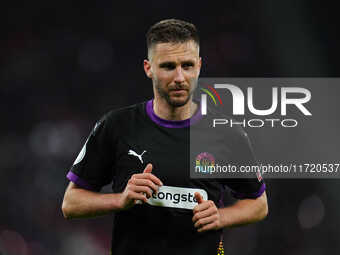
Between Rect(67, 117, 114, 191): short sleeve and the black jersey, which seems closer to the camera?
the black jersey

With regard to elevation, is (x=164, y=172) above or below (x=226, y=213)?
above

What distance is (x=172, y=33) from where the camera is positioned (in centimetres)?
240

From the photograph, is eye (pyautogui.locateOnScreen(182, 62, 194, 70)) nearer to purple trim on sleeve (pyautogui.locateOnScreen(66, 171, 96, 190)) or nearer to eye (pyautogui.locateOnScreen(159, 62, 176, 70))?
eye (pyautogui.locateOnScreen(159, 62, 176, 70))

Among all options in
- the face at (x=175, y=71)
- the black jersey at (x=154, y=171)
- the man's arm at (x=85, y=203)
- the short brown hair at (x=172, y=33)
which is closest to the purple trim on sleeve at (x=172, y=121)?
the black jersey at (x=154, y=171)

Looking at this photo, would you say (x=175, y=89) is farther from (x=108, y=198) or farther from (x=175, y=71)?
(x=108, y=198)

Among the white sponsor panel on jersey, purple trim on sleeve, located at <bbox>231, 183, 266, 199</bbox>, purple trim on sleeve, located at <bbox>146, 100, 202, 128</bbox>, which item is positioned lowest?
the white sponsor panel on jersey

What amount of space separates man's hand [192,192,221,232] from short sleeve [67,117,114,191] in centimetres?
52

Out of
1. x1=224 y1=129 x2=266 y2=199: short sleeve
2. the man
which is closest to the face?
the man

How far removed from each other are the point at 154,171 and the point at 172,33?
67cm

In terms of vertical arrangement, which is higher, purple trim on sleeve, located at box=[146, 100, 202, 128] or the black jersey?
purple trim on sleeve, located at box=[146, 100, 202, 128]

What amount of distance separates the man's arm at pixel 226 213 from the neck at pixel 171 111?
0.47m

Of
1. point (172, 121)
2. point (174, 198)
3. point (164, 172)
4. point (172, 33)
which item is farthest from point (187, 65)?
point (174, 198)

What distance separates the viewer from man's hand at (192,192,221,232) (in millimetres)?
2164

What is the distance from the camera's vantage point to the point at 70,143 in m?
7.09
